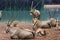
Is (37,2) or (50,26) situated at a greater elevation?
(37,2)

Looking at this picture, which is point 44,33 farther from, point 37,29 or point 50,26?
point 50,26

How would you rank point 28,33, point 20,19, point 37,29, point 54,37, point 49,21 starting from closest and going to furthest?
point 28,33 → point 54,37 → point 37,29 → point 49,21 → point 20,19

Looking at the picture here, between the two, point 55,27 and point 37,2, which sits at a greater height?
point 37,2

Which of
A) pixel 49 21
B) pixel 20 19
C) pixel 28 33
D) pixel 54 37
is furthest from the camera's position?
pixel 20 19

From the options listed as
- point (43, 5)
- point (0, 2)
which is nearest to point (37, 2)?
point (43, 5)

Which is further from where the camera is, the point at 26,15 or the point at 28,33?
the point at 26,15

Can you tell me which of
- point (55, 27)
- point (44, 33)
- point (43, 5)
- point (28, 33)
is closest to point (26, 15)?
point (43, 5)

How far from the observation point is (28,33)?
2.77 m

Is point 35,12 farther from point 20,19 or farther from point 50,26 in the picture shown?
point 20,19

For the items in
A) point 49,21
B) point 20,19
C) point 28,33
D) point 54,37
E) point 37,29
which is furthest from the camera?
point 20,19

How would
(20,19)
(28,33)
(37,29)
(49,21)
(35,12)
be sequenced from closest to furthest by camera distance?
(28,33)
(37,29)
(35,12)
(49,21)
(20,19)

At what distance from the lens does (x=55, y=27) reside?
377cm

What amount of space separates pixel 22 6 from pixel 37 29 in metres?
1.20

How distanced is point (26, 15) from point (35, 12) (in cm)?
66
